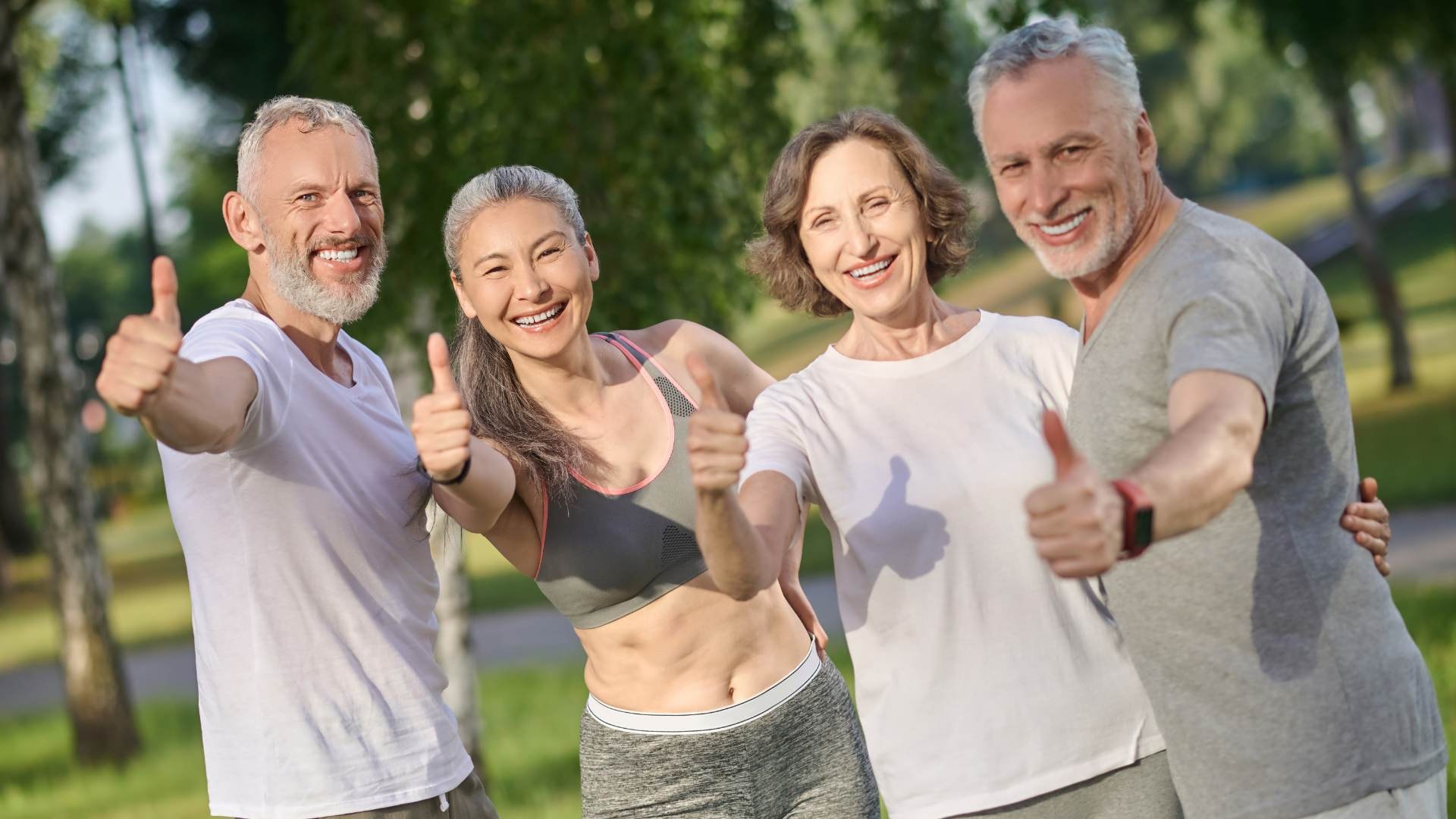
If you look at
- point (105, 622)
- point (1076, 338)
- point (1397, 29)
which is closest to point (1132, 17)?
point (1397, 29)

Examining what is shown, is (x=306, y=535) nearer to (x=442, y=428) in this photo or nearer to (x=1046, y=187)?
(x=442, y=428)

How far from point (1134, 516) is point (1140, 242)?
2.59ft

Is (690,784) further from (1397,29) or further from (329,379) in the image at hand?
(1397,29)

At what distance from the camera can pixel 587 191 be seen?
581 centimetres

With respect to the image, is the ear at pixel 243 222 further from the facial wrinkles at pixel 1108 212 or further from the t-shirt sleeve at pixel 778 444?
the facial wrinkles at pixel 1108 212

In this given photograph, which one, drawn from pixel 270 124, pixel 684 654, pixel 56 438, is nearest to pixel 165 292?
pixel 270 124

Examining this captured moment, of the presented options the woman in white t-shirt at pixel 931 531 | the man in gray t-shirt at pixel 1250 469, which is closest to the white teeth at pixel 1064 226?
the man in gray t-shirt at pixel 1250 469

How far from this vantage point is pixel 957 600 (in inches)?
109

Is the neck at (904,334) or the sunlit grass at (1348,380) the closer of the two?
the neck at (904,334)

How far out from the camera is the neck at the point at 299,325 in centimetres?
317

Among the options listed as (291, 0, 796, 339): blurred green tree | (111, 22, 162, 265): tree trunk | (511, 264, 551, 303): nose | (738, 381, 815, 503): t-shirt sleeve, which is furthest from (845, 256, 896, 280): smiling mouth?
(111, 22, 162, 265): tree trunk

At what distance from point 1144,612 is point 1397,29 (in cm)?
1127

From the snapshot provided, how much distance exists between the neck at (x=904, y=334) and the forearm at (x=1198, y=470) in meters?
0.95

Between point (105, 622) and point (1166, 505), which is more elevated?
point (105, 622)
